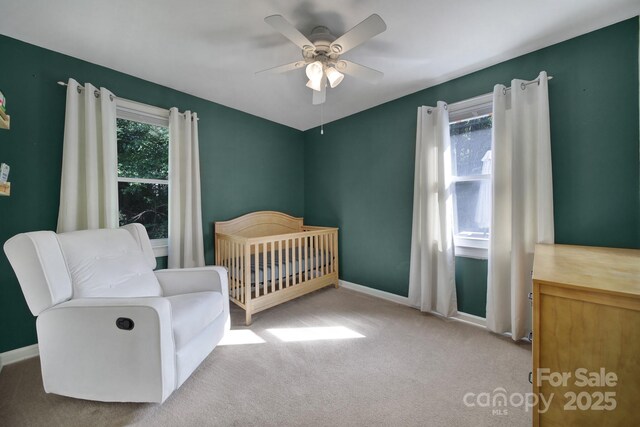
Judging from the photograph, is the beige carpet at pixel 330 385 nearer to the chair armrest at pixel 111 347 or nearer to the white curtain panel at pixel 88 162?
the chair armrest at pixel 111 347

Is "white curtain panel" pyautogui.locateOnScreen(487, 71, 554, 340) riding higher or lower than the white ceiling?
lower

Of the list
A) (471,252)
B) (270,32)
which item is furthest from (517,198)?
(270,32)

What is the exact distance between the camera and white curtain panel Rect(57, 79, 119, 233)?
72.6 inches

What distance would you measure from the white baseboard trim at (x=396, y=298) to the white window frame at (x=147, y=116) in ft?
7.36

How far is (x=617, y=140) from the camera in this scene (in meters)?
1.63

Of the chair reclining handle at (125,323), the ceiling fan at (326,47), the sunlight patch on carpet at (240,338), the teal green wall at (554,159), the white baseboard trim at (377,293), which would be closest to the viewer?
Result: the chair reclining handle at (125,323)

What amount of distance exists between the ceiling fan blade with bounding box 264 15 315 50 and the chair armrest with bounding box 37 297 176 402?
1618mm

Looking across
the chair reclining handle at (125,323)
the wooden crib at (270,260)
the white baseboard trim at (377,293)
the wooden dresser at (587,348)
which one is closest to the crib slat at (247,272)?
the wooden crib at (270,260)

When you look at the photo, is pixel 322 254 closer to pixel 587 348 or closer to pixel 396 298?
pixel 396 298

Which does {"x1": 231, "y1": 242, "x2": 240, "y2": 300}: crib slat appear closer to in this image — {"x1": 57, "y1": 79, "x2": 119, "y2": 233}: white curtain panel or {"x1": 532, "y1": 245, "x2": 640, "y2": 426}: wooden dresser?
{"x1": 57, "y1": 79, "x2": 119, "y2": 233}: white curtain panel

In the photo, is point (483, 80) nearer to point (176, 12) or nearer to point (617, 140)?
point (617, 140)

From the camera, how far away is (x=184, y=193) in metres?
2.48

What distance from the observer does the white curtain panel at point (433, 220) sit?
232 centimetres

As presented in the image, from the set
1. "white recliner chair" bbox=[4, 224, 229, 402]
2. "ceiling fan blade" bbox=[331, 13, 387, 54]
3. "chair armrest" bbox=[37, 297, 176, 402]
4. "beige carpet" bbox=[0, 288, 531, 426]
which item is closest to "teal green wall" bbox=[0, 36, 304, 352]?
"beige carpet" bbox=[0, 288, 531, 426]
